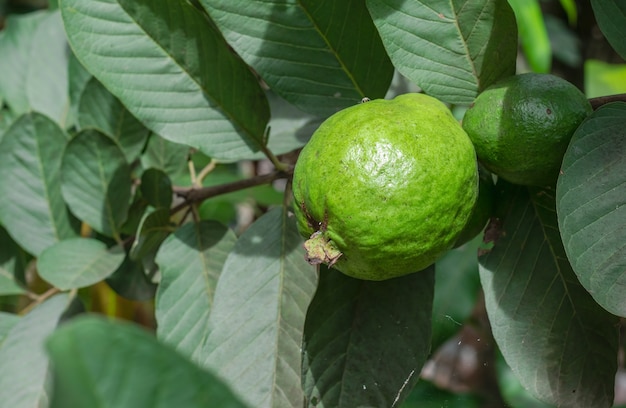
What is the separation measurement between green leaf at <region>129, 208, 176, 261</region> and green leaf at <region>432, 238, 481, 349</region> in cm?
57

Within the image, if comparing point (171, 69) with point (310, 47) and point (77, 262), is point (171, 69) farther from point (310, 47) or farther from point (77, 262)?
point (77, 262)

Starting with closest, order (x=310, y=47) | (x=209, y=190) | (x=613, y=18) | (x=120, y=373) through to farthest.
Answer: (x=120, y=373)
(x=613, y=18)
(x=310, y=47)
(x=209, y=190)

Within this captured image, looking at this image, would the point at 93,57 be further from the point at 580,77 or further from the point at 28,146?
the point at 580,77

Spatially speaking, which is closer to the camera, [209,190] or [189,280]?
[189,280]

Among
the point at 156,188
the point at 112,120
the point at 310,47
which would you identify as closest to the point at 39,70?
the point at 112,120

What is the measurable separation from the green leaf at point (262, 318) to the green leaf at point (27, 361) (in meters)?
0.32

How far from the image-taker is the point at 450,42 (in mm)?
845

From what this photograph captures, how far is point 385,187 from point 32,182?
0.75 meters

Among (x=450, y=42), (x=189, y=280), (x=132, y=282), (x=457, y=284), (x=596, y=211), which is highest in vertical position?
(x=450, y=42)

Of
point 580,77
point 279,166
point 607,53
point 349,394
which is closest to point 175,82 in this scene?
point 279,166

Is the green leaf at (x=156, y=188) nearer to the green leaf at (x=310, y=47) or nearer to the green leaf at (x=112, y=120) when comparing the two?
the green leaf at (x=112, y=120)

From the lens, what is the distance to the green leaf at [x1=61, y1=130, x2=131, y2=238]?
1133mm

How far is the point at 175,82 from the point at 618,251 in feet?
1.96

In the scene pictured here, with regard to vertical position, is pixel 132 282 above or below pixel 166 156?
below
